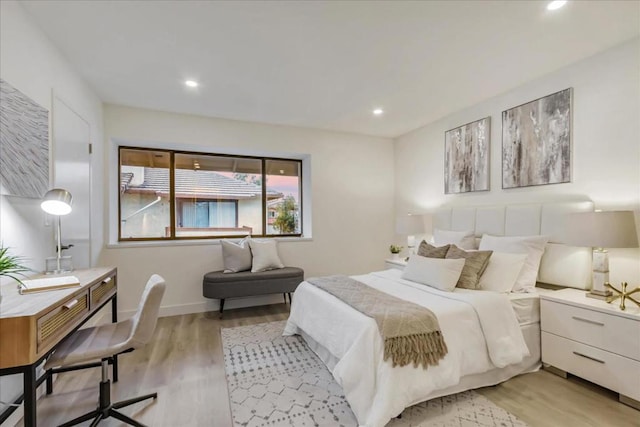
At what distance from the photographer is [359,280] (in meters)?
2.99

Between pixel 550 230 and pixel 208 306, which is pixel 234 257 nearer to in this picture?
pixel 208 306

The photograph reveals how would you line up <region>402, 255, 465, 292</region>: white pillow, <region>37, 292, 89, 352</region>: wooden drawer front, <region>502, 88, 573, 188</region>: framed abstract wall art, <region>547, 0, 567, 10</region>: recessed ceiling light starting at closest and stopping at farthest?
<region>37, 292, 89, 352</region>: wooden drawer front, <region>547, 0, 567, 10</region>: recessed ceiling light, <region>402, 255, 465, 292</region>: white pillow, <region>502, 88, 573, 188</region>: framed abstract wall art

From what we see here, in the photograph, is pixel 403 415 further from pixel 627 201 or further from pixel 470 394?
pixel 627 201

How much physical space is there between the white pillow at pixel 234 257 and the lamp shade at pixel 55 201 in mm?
2010

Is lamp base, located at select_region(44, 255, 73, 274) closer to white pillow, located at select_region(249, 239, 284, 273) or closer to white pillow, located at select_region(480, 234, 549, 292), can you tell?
white pillow, located at select_region(249, 239, 284, 273)

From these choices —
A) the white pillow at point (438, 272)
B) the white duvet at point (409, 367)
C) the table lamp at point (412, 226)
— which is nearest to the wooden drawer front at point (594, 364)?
the white duvet at point (409, 367)

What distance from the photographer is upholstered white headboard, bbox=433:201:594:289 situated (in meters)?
2.54

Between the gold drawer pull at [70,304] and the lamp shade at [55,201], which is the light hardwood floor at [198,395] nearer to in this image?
the gold drawer pull at [70,304]

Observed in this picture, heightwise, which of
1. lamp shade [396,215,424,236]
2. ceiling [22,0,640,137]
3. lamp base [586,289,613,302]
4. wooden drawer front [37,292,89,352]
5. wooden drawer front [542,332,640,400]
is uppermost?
ceiling [22,0,640,137]

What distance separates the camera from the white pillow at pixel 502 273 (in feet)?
8.35

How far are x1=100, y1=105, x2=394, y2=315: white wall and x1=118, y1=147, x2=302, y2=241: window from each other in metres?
0.31

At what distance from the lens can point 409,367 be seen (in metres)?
1.82

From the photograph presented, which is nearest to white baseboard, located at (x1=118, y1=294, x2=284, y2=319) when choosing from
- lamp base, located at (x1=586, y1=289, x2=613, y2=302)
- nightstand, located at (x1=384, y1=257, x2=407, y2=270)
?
nightstand, located at (x1=384, y1=257, x2=407, y2=270)

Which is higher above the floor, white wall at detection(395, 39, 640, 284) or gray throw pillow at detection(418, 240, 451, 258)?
white wall at detection(395, 39, 640, 284)
